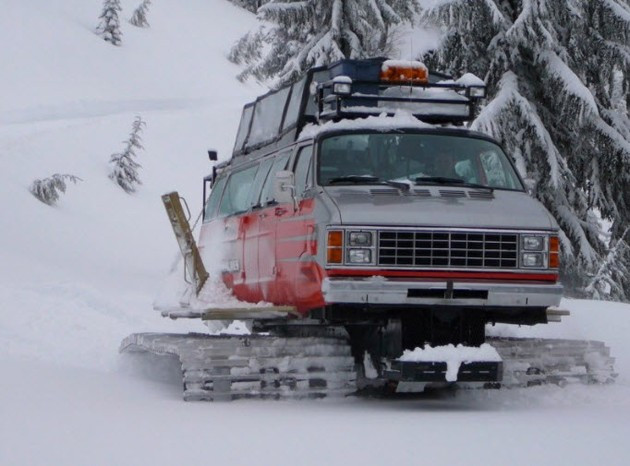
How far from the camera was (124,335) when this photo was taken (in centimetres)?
1587

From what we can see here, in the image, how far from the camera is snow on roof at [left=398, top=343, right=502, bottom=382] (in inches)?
387

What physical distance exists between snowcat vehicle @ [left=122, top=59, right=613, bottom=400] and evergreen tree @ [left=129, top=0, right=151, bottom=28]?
46.8m

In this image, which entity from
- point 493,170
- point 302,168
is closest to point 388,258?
point 302,168

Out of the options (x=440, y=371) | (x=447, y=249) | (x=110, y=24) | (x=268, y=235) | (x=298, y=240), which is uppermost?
(x=110, y=24)

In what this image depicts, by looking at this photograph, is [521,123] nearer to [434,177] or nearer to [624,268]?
[624,268]

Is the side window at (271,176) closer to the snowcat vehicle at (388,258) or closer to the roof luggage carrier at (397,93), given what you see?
the snowcat vehicle at (388,258)

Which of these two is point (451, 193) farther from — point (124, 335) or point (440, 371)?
point (124, 335)

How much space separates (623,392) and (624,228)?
11.9 metres

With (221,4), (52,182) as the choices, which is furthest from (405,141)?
(221,4)

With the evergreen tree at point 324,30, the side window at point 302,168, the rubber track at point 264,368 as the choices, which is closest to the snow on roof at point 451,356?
the rubber track at point 264,368

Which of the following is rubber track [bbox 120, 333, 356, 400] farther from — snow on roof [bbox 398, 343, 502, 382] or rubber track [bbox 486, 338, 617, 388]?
rubber track [bbox 486, 338, 617, 388]

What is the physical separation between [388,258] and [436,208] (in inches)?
23.5

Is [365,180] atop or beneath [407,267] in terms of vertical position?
atop

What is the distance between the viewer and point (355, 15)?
24.6 m
